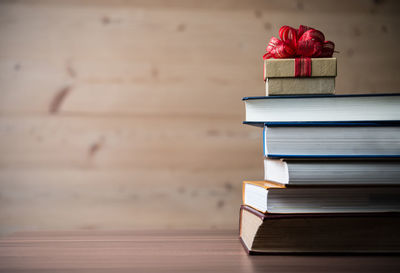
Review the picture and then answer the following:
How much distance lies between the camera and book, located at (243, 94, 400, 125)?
0.54m

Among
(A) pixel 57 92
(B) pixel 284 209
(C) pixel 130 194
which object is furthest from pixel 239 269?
(A) pixel 57 92

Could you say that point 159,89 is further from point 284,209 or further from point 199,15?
point 284,209

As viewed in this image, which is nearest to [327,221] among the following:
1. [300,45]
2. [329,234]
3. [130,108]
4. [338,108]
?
[329,234]

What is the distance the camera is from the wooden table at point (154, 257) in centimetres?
47

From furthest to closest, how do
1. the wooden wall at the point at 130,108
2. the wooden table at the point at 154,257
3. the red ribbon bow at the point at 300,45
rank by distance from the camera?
the wooden wall at the point at 130,108 → the red ribbon bow at the point at 300,45 → the wooden table at the point at 154,257

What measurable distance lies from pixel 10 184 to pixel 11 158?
3.1 inches

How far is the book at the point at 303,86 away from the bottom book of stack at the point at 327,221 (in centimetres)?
14

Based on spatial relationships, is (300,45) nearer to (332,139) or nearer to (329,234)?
(332,139)

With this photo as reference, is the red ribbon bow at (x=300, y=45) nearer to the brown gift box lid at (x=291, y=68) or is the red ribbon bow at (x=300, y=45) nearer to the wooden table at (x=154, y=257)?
the brown gift box lid at (x=291, y=68)

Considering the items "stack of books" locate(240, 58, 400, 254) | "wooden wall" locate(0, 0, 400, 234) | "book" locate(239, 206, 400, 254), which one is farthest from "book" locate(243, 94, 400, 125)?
"wooden wall" locate(0, 0, 400, 234)

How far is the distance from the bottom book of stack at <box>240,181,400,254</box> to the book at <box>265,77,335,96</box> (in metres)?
0.14

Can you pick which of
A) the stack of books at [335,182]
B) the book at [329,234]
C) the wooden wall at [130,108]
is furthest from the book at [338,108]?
the wooden wall at [130,108]

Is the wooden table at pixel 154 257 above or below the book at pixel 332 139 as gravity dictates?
below

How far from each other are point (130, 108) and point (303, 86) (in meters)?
0.69
